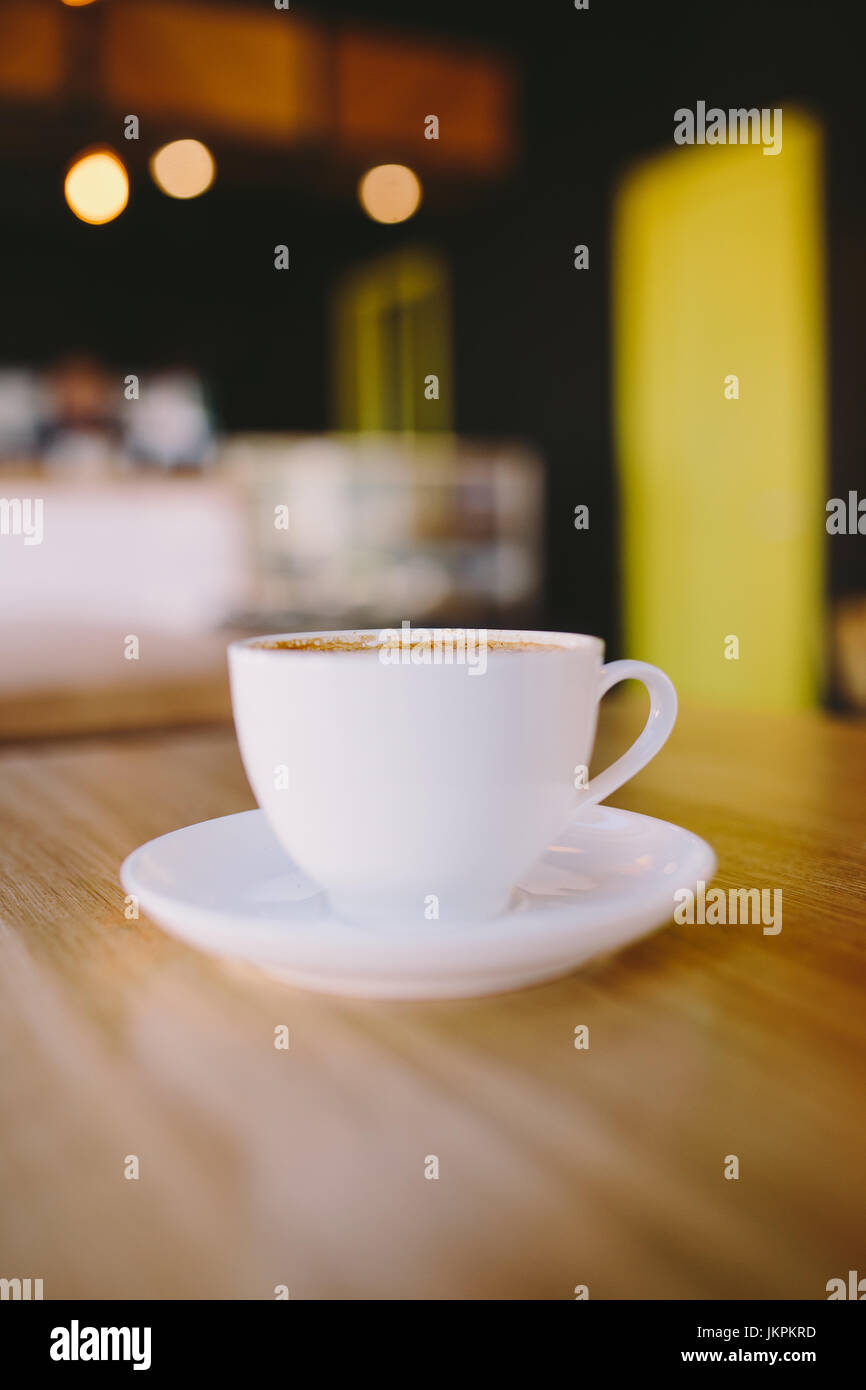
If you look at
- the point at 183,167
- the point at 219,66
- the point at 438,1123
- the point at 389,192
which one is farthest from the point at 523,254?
the point at 438,1123

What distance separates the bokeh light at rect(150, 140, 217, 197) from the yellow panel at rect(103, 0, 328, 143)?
610 mm

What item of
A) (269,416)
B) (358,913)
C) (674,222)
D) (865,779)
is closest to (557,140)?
(674,222)

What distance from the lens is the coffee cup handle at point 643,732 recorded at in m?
0.48

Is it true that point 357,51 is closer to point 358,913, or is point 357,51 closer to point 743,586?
point 743,586

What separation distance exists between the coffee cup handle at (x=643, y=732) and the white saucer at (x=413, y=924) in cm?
4

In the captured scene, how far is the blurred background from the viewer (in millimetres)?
3396

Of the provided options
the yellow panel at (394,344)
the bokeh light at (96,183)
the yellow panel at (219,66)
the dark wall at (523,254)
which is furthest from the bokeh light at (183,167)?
the yellow panel at (394,344)

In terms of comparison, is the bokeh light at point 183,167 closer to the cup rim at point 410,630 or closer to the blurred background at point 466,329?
the blurred background at point 466,329

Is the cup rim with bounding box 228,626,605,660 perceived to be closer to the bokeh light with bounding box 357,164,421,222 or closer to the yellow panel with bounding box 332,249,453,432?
the bokeh light with bounding box 357,164,421,222

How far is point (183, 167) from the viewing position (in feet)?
9.14

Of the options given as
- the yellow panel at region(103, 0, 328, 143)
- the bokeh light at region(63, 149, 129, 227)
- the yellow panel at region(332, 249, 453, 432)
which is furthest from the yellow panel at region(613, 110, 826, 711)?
the bokeh light at region(63, 149, 129, 227)

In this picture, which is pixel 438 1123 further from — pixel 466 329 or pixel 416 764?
pixel 466 329

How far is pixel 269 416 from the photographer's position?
574cm
